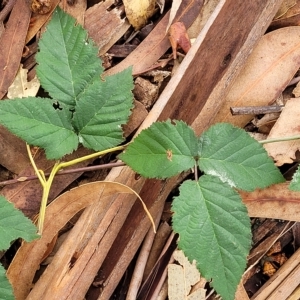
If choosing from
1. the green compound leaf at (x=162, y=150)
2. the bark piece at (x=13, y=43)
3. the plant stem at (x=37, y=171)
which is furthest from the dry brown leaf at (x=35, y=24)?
the green compound leaf at (x=162, y=150)

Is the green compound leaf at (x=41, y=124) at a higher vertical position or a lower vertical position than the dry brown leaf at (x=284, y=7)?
lower

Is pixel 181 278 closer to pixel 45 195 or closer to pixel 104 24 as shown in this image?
pixel 45 195

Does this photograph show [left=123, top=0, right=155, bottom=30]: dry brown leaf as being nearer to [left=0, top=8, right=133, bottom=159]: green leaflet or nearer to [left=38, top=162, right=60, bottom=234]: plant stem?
[left=0, top=8, right=133, bottom=159]: green leaflet

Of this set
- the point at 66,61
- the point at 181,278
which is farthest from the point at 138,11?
the point at 181,278

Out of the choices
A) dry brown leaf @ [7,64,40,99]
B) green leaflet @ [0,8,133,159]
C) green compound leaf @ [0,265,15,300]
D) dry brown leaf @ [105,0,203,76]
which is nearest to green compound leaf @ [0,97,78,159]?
green leaflet @ [0,8,133,159]

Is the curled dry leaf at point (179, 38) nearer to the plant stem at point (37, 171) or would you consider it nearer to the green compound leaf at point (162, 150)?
the green compound leaf at point (162, 150)

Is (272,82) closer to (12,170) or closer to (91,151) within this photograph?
(91,151)
